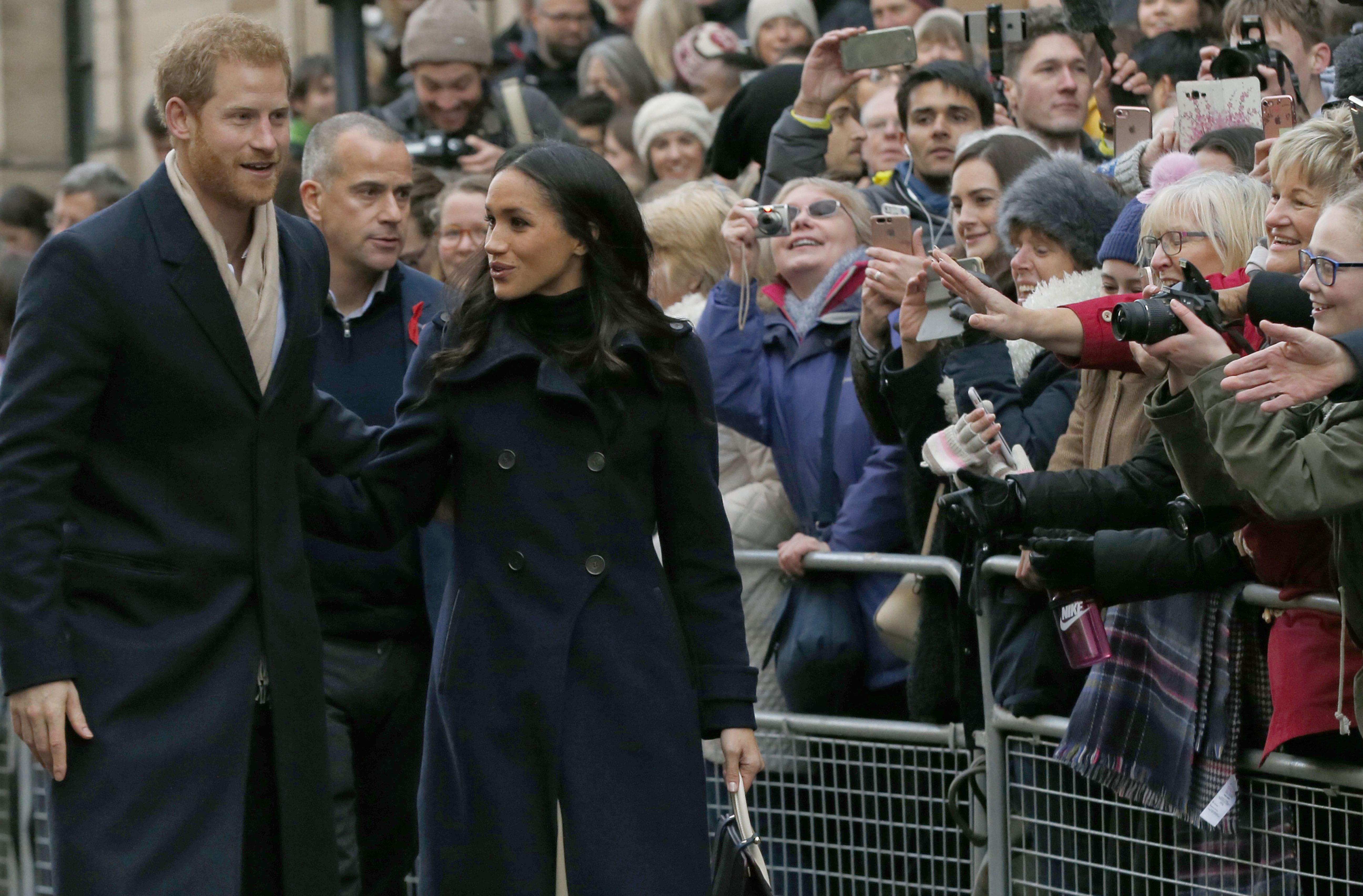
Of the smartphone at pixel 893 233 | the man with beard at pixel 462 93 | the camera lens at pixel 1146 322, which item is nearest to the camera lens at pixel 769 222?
the smartphone at pixel 893 233

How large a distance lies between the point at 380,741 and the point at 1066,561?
191 centimetres

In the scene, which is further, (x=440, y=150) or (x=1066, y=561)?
(x=440, y=150)

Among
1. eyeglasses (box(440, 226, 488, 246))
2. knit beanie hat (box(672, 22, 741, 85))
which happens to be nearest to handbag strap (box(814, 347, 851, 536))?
eyeglasses (box(440, 226, 488, 246))

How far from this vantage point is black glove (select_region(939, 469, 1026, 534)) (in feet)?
14.6

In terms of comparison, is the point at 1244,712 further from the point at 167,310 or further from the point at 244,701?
the point at 167,310

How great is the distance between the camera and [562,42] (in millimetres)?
10398

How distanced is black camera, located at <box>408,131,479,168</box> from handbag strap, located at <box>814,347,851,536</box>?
3.08 m

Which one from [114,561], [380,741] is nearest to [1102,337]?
[114,561]

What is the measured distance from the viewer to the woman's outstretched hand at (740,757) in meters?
4.19

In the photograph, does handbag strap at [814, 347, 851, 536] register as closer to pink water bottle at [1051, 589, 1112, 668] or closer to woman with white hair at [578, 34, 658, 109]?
pink water bottle at [1051, 589, 1112, 668]

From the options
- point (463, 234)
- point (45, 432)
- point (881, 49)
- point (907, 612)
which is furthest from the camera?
point (463, 234)

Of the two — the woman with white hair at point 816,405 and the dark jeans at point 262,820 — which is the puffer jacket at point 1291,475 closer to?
the woman with white hair at point 816,405

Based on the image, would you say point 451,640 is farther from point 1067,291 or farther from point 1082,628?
point 1067,291

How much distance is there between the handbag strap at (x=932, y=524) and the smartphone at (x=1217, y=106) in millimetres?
1097
